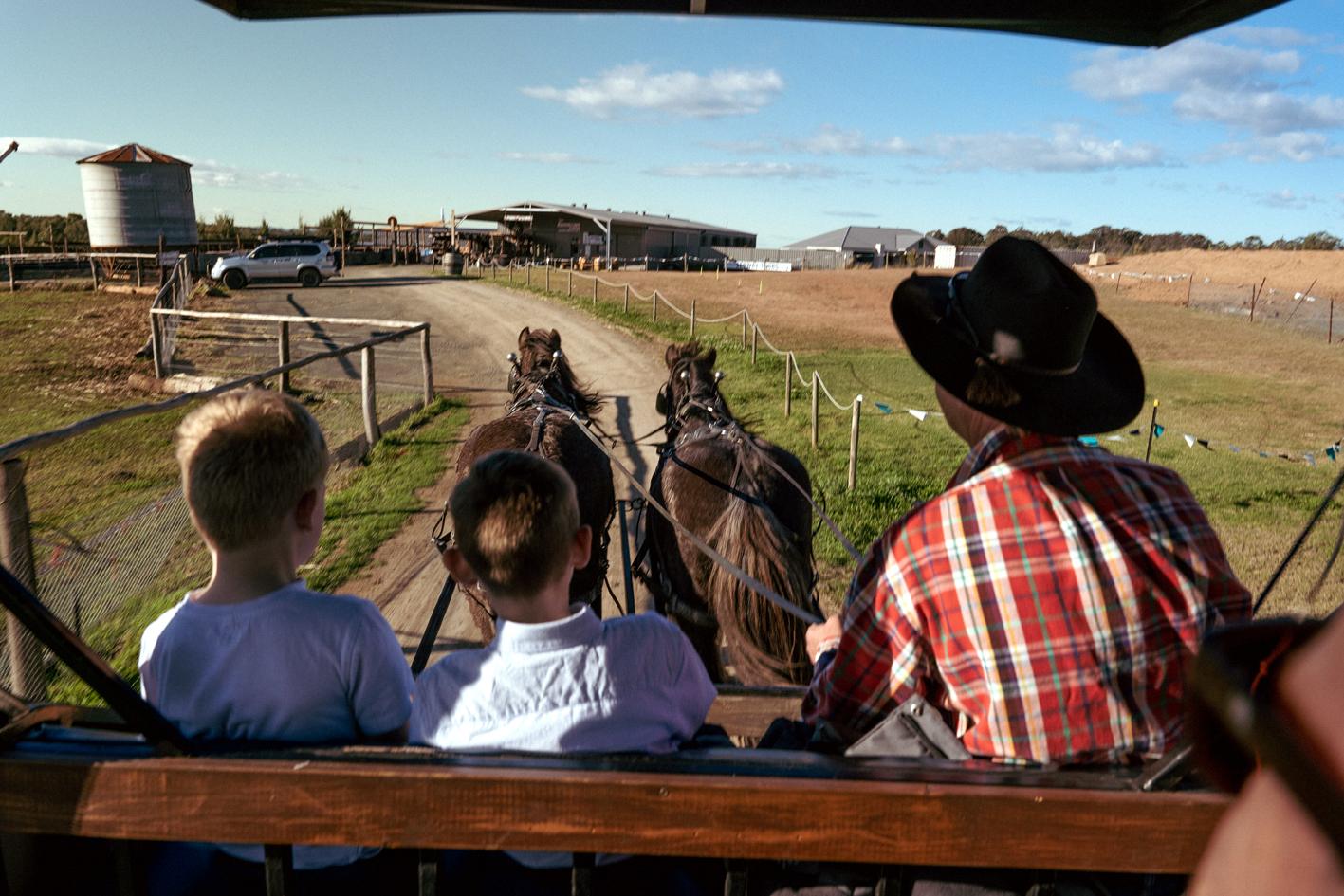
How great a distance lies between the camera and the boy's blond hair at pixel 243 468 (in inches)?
71.9

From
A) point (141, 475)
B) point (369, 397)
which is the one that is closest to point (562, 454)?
point (369, 397)

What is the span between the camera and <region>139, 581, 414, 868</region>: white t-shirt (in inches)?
70.6

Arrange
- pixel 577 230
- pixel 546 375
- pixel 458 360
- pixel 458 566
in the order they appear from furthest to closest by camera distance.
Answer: pixel 577 230 < pixel 458 360 < pixel 546 375 < pixel 458 566

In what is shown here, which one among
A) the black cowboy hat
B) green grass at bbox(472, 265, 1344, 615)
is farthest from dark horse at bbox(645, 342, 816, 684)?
the black cowboy hat

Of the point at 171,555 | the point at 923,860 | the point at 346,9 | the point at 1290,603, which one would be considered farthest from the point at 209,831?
the point at 1290,603

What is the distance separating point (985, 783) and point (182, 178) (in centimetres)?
4844

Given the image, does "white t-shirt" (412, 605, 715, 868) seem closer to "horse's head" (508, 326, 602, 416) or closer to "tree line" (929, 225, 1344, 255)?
"horse's head" (508, 326, 602, 416)

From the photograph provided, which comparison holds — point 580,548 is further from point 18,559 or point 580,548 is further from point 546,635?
point 18,559

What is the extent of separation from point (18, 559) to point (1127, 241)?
97133mm

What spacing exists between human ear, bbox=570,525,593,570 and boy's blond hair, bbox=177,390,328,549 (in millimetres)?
614

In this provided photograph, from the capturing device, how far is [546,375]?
613 centimetres

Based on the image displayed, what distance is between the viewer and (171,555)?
219 inches

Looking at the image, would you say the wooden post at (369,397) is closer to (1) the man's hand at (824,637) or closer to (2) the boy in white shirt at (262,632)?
(2) the boy in white shirt at (262,632)

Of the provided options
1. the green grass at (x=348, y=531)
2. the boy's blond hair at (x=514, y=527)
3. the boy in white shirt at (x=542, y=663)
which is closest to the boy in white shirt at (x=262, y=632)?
the boy in white shirt at (x=542, y=663)
